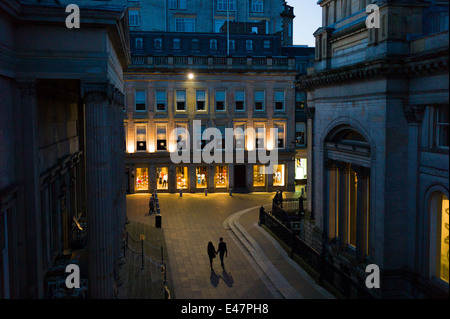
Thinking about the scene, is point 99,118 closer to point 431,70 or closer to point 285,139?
point 431,70

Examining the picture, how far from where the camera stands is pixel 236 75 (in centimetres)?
4428

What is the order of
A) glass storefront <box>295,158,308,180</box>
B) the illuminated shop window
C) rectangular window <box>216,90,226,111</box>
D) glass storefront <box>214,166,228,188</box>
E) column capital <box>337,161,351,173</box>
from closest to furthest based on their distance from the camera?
the illuminated shop window
column capital <box>337,161,351,173</box>
rectangular window <box>216,90,226,111</box>
glass storefront <box>214,166,228,188</box>
glass storefront <box>295,158,308,180</box>

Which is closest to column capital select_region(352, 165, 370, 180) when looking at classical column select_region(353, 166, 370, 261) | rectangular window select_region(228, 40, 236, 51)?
classical column select_region(353, 166, 370, 261)

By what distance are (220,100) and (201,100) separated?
73.5 inches

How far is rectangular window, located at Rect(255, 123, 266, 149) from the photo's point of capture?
147ft

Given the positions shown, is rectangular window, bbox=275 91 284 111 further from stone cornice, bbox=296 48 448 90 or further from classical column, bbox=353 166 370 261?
classical column, bbox=353 166 370 261

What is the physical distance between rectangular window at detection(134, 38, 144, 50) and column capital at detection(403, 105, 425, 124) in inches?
1403

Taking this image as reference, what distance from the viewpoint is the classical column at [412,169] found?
55.6 ft

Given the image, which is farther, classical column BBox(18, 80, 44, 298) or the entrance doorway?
the entrance doorway

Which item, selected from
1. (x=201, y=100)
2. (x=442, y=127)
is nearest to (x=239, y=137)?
(x=201, y=100)

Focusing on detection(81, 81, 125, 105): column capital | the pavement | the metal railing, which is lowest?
the pavement

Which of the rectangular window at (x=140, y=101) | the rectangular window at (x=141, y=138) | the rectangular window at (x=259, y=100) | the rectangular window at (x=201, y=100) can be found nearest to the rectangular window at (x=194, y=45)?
the rectangular window at (x=201, y=100)

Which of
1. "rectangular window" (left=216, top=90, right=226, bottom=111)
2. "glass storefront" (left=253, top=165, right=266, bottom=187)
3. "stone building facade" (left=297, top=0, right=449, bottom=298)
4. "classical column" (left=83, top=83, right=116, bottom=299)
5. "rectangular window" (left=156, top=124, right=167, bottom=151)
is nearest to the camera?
"classical column" (left=83, top=83, right=116, bottom=299)

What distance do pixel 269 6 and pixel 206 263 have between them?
140 ft
